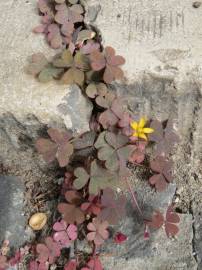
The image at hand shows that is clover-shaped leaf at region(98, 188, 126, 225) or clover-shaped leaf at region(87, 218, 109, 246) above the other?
clover-shaped leaf at region(98, 188, 126, 225)

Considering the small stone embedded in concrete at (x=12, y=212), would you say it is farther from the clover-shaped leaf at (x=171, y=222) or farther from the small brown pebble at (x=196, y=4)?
the small brown pebble at (x=196, y=4)

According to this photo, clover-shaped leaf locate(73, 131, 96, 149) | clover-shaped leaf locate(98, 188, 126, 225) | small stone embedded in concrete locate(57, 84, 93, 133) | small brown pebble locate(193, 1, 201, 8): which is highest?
small brown pebble locate(193, 1, 201, 8)

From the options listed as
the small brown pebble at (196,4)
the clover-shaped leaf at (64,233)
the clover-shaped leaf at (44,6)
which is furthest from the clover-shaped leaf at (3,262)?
the small brown pebble at (196,4)

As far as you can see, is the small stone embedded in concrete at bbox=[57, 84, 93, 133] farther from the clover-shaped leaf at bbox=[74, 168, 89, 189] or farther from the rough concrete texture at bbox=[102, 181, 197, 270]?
the rough concrete texture at bbox=[102, 181, 197, 270]

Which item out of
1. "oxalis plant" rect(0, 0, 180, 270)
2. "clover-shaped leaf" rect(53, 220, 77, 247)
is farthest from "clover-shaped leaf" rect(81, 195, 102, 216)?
"clover-shaped leaf" rect(53, 220, 77, 247)

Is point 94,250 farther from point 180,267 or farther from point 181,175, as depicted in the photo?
point 181,175


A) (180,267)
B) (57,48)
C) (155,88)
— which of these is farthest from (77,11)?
(180,267)

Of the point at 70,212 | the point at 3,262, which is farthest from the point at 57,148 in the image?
the point at 3,262
